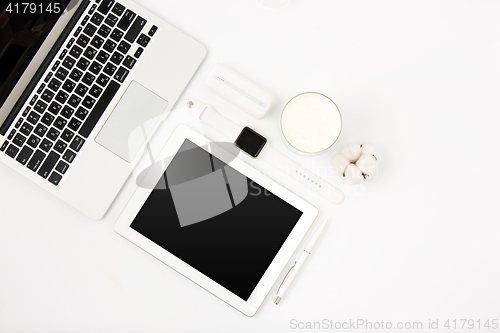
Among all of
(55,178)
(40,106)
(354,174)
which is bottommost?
(55,178)

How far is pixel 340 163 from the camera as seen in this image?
2.48 ft

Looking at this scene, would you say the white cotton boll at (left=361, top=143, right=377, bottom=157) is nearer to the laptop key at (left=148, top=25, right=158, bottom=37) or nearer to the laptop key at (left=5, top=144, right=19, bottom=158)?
the laptop key at (left=148, top=25, right=158, bottom=37)

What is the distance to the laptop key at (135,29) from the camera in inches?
30.1

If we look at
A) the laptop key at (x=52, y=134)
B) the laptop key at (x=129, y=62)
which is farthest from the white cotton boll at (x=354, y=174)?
the laptop key at (x=52, y=134)

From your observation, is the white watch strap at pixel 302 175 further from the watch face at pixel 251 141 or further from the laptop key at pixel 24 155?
the laptop key at pixel 24 155

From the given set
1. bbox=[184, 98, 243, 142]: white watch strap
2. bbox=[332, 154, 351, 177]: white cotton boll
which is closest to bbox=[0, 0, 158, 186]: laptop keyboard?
bbox=[184, 98, 243, 142]: white watch strap

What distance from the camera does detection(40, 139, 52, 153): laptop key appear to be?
75 centimetres

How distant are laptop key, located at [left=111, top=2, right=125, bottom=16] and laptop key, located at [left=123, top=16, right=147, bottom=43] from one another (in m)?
0.04

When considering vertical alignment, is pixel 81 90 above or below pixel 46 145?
above

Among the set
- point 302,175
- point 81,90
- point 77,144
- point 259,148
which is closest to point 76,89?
point 81,90

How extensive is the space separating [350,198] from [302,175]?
Answer: 115 millimetres

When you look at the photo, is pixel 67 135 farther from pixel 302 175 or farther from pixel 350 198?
pixel 350 198

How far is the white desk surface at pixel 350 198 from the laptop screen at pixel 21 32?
7.1 inches

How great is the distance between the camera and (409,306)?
31.6 inches
